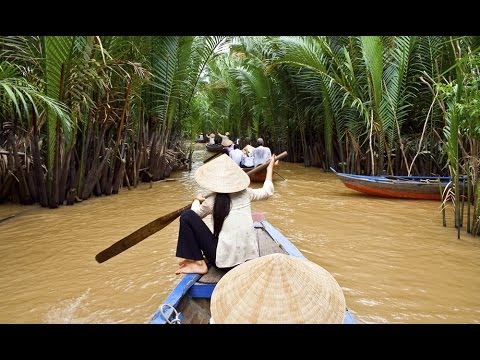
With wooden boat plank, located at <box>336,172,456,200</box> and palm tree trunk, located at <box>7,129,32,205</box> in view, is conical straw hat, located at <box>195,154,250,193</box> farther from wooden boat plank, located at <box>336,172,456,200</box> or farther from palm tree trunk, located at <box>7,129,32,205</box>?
wooden boat plank, located at <box>336,172,456,200</box>

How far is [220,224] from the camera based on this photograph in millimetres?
2848

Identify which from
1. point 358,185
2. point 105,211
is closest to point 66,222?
point 105,211

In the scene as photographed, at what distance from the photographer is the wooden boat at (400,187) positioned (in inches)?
289

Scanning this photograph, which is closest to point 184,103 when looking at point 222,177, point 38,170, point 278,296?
point 38,170

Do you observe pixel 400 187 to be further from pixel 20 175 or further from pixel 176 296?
pixel 20 175

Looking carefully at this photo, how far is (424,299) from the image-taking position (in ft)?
10.9

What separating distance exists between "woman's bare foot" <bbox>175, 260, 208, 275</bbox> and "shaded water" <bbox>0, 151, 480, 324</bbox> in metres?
0.46

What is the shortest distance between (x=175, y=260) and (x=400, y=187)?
16.5 ft

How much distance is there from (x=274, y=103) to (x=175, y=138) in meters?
4.97

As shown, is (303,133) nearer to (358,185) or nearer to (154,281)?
(358,185)

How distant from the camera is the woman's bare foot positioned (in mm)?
2887

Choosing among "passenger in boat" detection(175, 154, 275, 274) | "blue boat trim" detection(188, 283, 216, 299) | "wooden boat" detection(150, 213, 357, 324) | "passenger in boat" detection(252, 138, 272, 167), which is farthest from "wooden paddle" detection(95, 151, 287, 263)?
"passenger in boat" detection(252, 138, 272, 167)
